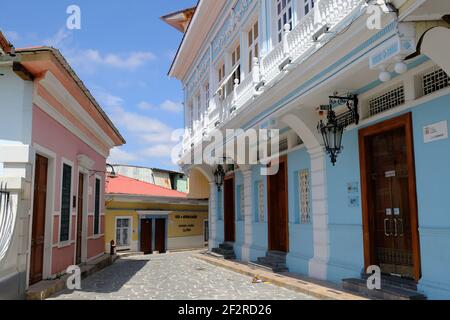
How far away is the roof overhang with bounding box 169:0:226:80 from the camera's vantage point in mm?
14016

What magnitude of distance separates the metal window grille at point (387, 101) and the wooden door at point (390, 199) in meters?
0.28

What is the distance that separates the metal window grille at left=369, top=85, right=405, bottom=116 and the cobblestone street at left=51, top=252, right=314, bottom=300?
3308 mm

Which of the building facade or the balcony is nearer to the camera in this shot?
the balcony

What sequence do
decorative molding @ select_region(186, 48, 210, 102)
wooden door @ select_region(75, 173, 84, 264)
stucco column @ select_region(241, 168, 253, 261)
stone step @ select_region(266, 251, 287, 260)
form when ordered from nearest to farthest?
stone step @ select_region(266, 251, 287, 260) → wooden door @ select_region(75, 173, 84, 264) → stucco column @ select_region(241, 168, 253, 261) → decorative molding @ select_region(186, 48, 210, 102)

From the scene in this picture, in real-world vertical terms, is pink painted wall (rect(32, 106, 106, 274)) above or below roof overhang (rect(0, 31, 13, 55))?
below

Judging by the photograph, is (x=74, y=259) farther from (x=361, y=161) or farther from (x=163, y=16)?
(x=163, y=16)

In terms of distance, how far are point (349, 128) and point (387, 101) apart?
108cm

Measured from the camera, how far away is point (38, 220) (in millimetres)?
8328

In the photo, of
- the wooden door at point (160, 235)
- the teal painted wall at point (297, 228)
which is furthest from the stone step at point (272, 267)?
the wooden door at point (160, 235)

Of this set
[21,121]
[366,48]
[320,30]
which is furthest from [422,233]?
[21,121]

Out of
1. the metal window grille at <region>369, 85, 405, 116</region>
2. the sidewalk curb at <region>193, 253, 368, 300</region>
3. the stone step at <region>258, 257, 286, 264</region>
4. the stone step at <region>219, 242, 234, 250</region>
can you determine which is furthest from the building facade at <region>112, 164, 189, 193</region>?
the metal window grille at <region>369, 85, 405, 116</region>

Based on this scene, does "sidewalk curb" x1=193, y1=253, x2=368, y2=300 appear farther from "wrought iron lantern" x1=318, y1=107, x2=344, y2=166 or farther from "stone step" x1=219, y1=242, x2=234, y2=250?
"stone step" x1=219, y1=242, x2=234, y2=250

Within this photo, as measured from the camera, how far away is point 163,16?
19.3 meters

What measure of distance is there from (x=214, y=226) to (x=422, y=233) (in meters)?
11.7
